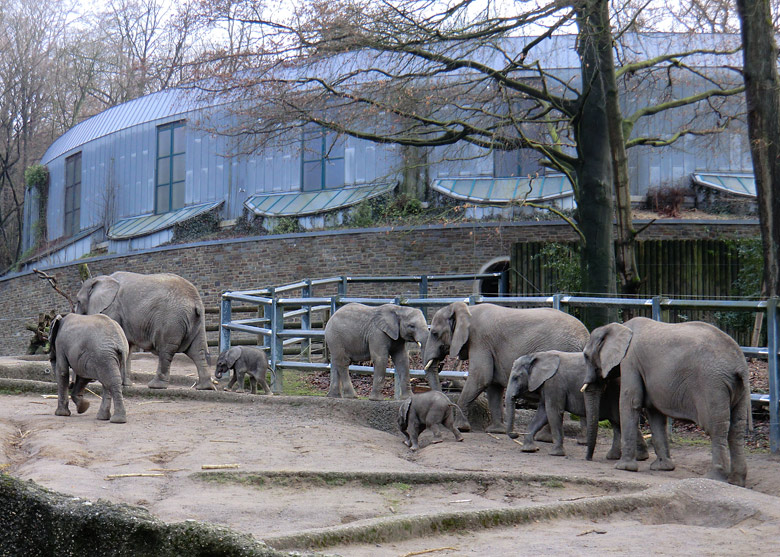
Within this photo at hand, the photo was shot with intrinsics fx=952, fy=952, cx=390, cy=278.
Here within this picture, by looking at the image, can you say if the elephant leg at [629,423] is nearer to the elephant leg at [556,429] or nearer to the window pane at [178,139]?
the elephant leg at [556,429]

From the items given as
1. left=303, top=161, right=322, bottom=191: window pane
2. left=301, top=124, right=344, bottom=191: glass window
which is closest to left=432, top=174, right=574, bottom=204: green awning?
left=301, top=124, right=344, bottom=191: glass window

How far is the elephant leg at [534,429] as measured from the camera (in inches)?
372

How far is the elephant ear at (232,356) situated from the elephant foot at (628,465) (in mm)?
7200

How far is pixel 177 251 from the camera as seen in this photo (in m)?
29.9

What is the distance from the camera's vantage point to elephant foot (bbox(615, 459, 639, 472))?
8.59 metres

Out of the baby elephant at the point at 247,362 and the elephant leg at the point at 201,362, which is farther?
the baby elephant at the point at 247,362

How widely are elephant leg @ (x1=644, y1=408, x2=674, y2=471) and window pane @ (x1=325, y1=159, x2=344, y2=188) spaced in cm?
2133

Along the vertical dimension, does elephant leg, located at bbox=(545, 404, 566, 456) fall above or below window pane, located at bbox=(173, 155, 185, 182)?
below

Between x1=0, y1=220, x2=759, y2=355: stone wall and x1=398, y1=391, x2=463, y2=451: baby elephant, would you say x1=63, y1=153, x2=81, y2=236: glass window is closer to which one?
x1=0, y1=220, x2=759, y2=355: stone wall

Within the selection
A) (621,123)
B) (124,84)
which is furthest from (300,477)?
(124,84)

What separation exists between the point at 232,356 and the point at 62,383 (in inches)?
155

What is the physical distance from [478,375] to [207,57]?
390 inches

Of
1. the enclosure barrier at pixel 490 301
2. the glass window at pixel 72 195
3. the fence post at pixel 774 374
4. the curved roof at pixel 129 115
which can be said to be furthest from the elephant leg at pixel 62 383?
the glass window at pixel 72 195

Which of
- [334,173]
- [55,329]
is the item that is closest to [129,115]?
[334,173]
